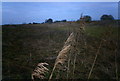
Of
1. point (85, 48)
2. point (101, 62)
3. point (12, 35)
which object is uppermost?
point (12, 35)

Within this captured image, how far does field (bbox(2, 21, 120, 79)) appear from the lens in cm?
280

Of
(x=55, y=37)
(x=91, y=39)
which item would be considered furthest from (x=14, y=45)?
(x=91, y=39)

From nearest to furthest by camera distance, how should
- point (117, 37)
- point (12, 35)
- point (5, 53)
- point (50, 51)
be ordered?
point (5, 53) → point (50, 51) → point (12, 35) → point (117, 37)

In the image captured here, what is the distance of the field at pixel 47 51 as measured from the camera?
280 cm

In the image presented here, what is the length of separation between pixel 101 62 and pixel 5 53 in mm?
1596

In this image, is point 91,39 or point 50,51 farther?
point 91,39

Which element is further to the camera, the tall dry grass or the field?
Result: the field

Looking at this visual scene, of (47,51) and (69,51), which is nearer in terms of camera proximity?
(69,51)

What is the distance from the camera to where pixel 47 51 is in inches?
123

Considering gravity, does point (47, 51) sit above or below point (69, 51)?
below

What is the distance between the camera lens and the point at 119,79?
288 cm

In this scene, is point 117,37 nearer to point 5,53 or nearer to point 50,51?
point 50,51

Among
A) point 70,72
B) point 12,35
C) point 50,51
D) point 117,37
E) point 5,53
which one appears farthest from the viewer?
point 117,37

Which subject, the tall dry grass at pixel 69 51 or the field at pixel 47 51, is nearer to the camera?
the tall dry grass at pixel 69 51
